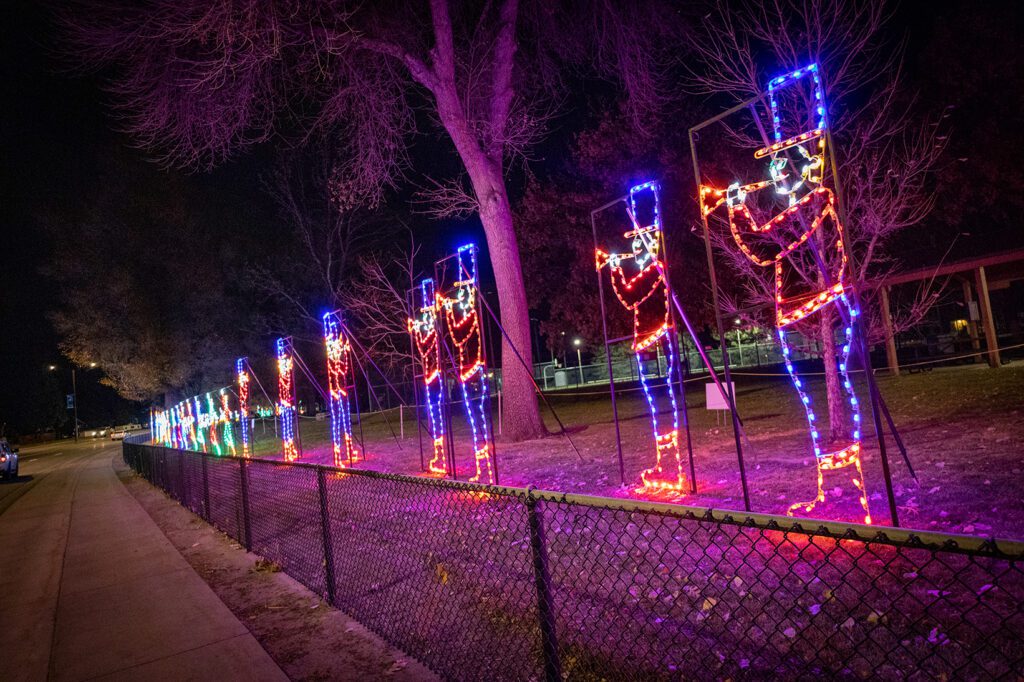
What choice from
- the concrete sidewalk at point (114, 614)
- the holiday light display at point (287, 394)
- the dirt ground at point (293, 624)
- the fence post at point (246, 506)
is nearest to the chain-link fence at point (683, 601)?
the dirt ground at point (293, 624)

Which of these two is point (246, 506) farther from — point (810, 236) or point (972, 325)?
point (972, 325)

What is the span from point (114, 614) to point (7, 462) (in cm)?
2085

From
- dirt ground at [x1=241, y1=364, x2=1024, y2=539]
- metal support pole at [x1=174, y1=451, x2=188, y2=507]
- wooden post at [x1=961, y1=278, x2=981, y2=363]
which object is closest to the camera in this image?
dirt ground at [x1=241, y1=364, x2=1024, y2=539]

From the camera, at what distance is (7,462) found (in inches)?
798

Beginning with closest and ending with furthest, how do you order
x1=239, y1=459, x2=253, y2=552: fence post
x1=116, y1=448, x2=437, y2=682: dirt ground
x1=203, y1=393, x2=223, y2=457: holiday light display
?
x1=116, y1=448, x2=437, y2=682: dirt ground < x1=239, y1=459, x2=253, y2=552: fence post < x1=203, y1=393, x2=223, y2=457: holiday light display

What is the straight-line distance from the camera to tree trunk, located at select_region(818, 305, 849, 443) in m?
7.57

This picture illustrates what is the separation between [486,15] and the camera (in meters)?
13.2

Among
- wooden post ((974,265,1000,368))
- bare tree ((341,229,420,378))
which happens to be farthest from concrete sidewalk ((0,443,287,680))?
wooden post ((974,265,1000,368))

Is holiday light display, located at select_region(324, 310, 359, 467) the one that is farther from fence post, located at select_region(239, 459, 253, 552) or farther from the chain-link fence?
the chain-link fence

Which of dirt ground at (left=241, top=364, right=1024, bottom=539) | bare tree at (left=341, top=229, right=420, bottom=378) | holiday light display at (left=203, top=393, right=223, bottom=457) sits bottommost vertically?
dirt ground at (left=241, top=364, right=1024, bottom=539)

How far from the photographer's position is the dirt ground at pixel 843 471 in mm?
4980

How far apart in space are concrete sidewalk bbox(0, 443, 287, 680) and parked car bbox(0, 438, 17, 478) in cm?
1453

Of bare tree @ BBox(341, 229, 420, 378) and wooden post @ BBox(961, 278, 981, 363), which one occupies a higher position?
bare tree @ BBox(341, 229, 420, 378)

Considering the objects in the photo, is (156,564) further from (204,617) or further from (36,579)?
(204,617)
